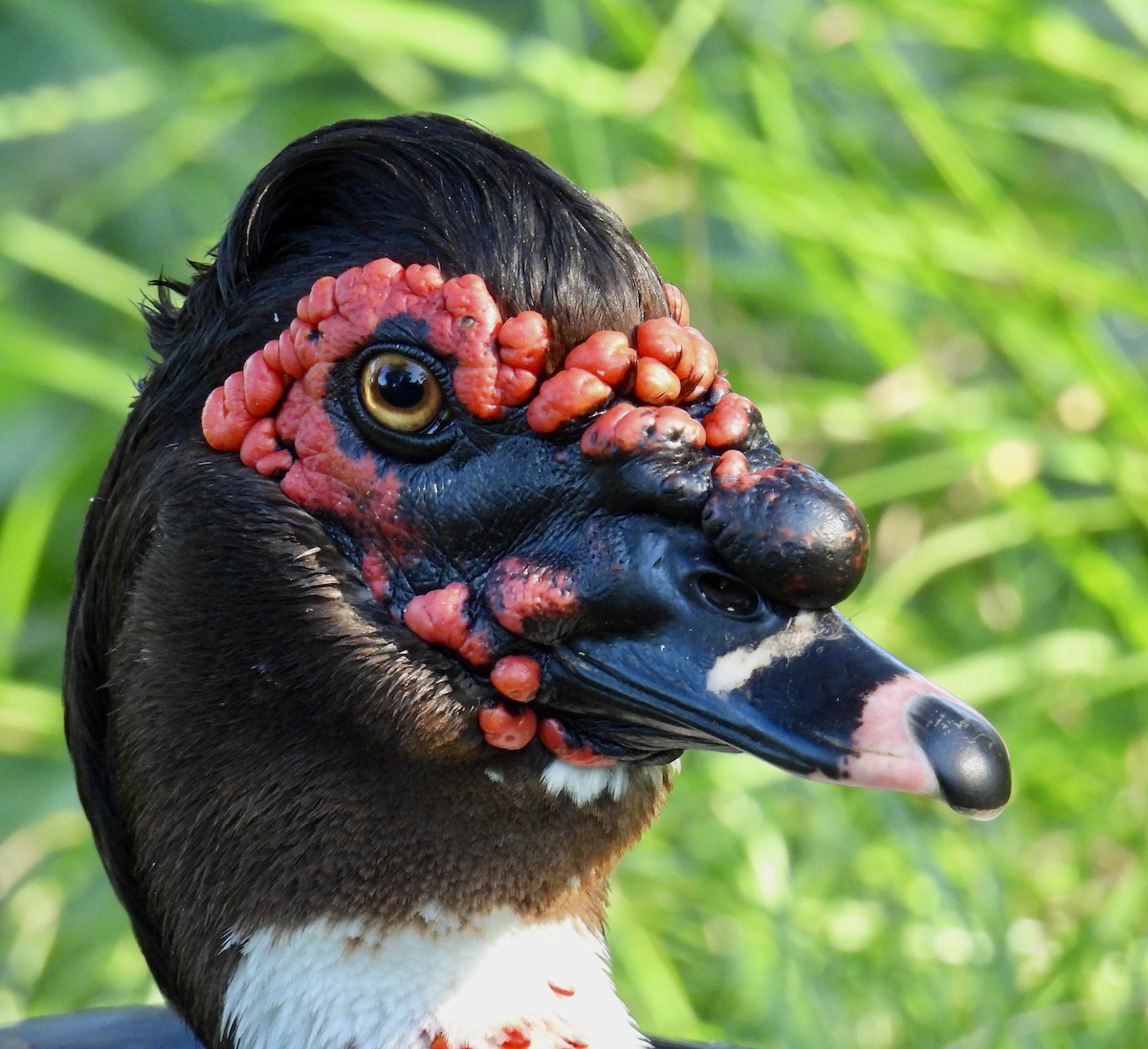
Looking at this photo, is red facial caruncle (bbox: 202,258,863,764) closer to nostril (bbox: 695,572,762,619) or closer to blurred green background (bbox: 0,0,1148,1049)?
nostril (bbox: 695,572,762,619)

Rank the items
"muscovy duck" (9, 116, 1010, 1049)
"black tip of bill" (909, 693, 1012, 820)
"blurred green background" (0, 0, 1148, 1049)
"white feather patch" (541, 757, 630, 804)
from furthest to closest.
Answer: "blurred green background" (0, 0, 1148, 1049) < "white feather patch" (541, 757, 630, 804) < "muscovy duck" (9, 116, 1010, 1049) < "black tip of bill" (909, 693, 1012, 820)

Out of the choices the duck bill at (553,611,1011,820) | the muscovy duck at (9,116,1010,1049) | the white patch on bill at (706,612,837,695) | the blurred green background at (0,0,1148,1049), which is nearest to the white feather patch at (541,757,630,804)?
the muscovy duck at (9,116,1010,1049)

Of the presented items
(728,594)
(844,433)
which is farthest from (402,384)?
(844,433)

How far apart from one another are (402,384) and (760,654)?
1.50ft

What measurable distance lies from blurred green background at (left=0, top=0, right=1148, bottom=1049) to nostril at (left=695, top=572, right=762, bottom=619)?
1.53 metres

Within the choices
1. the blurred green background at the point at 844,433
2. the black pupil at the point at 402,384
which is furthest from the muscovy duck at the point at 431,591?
the blurred green background at the point at 844,433

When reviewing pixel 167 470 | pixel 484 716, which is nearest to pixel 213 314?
pixel 167 470

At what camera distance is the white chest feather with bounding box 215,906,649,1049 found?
1860 mm

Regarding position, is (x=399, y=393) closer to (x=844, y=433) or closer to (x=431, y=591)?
(x=431, y=591)

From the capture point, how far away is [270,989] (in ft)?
6.17

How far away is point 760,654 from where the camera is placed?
5.53 ft

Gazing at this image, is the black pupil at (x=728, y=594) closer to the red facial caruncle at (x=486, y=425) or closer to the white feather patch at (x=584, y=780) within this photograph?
the red facial caruncle at (x=486, y=425)

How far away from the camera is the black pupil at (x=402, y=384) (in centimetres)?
180

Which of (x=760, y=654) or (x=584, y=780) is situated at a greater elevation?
(x=760, y=654)
